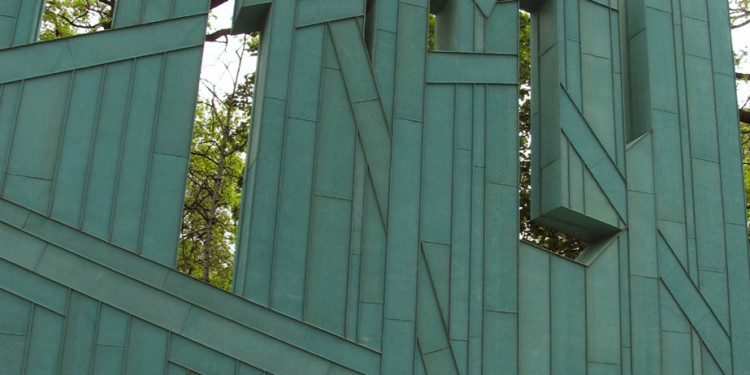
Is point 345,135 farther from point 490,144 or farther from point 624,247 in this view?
point 624,247

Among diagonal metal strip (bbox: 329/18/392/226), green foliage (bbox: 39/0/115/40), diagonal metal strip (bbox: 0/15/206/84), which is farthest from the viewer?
green foliage (bbox: 39/0/115/40)

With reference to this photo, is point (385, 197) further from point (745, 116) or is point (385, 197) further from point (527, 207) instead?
point (745, 116)

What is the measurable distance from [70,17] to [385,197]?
16.2 meters

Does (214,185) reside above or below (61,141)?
above

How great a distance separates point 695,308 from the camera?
1252 cm

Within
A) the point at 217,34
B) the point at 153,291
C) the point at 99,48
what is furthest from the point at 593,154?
the point at 217,34

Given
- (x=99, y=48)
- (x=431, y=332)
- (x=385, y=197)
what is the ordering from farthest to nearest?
(x=385, y=197) < (x=431, y=332) < (x=99, y=48)

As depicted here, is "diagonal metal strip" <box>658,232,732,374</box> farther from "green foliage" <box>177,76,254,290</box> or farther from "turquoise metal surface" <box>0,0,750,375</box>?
"green foliage" <box>177,76,254,290</box>

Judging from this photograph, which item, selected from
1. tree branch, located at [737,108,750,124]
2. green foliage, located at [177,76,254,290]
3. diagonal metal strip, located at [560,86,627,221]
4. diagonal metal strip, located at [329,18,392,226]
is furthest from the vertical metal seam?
Result: tree branch, located at [737,108,750,124]

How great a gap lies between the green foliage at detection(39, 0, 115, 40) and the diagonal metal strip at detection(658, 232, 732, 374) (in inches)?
599

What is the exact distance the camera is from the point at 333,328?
10.4 m

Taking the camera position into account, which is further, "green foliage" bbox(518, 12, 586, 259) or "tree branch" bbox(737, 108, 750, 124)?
"tree branch" bbox(737, 108, 750, 124)

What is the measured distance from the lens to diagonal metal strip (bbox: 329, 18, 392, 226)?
11148mm

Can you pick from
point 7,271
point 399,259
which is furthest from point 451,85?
point 7,271
